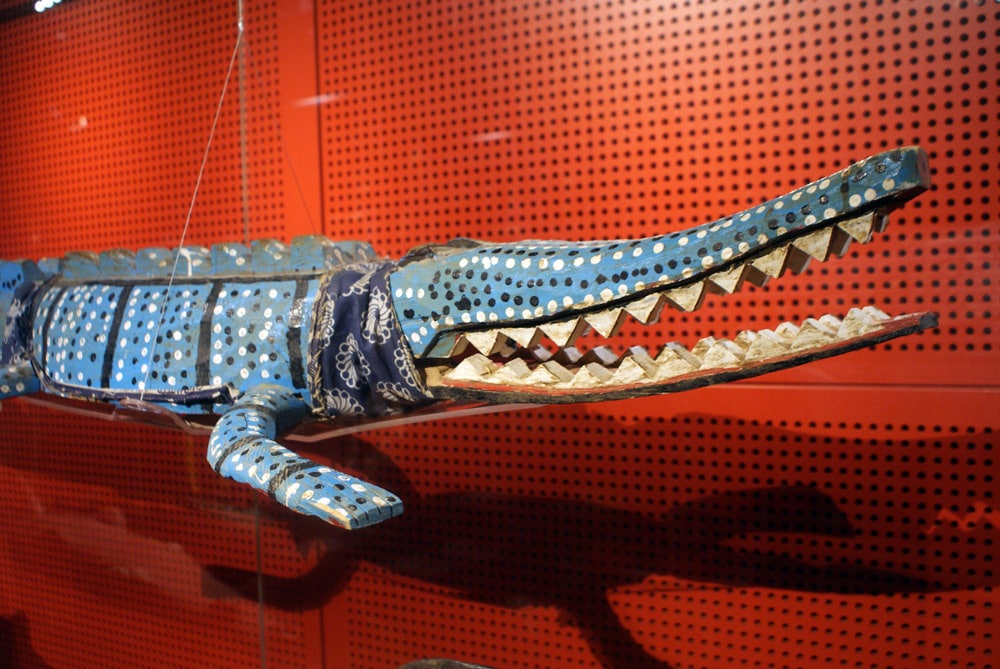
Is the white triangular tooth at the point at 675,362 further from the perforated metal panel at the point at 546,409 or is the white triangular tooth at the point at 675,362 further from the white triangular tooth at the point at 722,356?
the perforated metal panel at the point at 546,409

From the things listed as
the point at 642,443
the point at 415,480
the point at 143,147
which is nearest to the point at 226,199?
the point at 143,147

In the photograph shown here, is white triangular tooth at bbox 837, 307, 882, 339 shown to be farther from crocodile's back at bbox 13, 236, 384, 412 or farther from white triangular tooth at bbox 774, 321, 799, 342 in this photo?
crocodile's back at bbox 13, 236, 384, 412

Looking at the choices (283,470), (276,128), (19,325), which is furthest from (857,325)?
(19,325)

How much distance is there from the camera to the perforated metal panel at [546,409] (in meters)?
1.79

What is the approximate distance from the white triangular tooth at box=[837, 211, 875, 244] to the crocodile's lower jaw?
13 centimetres

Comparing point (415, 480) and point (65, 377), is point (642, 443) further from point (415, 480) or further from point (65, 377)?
point (65, 377)

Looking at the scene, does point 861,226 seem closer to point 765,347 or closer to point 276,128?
point 765,347

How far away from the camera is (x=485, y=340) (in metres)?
1.46

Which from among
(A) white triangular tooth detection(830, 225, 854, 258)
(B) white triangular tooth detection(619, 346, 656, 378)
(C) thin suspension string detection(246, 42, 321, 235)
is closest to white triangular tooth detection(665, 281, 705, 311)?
(B) white triangular tooth detection(619, 346, 656, 378)

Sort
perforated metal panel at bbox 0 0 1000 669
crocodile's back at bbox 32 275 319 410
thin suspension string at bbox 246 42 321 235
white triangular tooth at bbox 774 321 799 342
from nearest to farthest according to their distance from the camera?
1. white triangular tooth at bbox 774 321 799 342
2. crocodile's back at bbox 32 275 319 410
3. perforated metal panel at bbox 0 0 1000 669
4. thin suspension string at bbox 246 42 321 235

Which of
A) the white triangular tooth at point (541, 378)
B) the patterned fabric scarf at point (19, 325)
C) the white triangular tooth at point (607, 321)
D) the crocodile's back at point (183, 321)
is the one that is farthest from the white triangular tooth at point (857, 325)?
the patterned fabric scarf at point (19, 325)

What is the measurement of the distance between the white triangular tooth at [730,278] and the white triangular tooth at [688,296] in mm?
24

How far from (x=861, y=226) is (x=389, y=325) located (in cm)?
83

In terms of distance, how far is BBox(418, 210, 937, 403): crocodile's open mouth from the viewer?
3.85 feet
